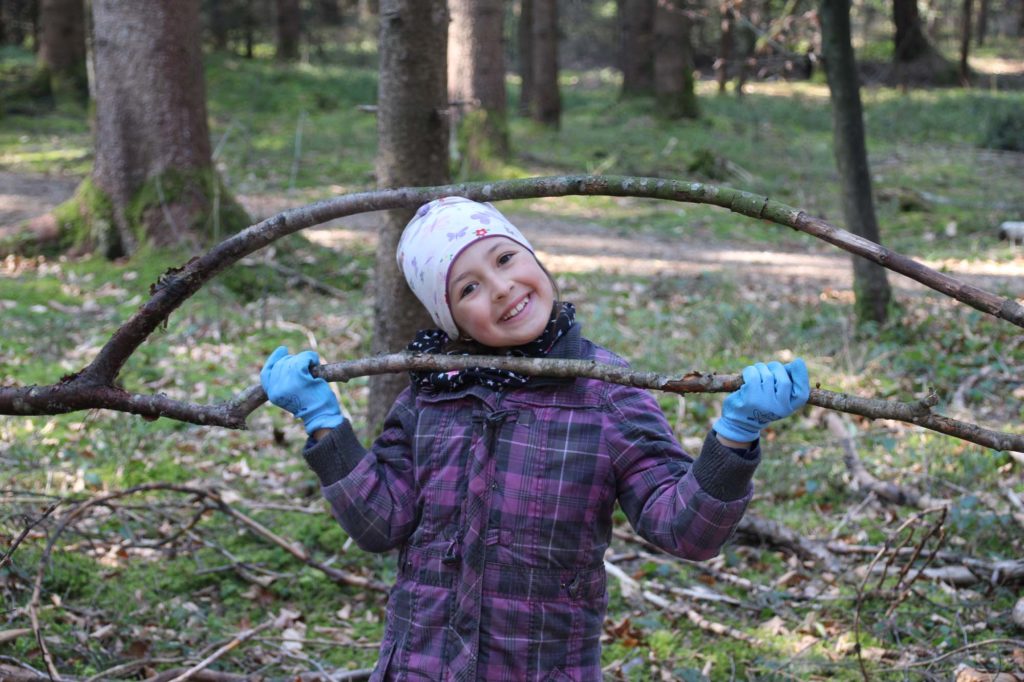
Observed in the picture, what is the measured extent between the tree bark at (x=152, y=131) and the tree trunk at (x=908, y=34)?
59.0 feet

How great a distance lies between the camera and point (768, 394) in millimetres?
1974

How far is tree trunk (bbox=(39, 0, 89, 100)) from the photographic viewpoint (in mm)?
17438

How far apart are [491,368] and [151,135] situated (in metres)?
5.94

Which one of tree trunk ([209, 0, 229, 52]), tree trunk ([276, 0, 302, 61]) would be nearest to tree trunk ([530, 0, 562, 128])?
tree trunk ([276, 0, 302, 61])

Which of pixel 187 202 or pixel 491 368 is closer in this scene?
pixel 491 368

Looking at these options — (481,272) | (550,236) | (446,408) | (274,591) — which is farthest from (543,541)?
(550,236)

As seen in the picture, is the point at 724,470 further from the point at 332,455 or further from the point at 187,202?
the point at 187,202

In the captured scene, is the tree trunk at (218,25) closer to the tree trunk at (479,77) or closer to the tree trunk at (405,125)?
the tree trunk at (479,77)

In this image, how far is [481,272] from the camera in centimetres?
230

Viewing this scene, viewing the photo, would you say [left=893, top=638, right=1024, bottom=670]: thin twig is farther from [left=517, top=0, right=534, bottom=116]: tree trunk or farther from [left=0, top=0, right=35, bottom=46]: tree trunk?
[left=0, top=0, right=35, bottom=46]: tree trunk

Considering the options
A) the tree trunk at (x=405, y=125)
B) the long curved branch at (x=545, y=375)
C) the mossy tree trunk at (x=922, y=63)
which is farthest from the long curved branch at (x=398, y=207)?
the mossy tree trunk at (x=922, y=63)

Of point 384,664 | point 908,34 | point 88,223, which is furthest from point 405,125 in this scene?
point 908,34

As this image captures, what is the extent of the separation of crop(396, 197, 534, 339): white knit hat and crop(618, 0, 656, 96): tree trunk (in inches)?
756

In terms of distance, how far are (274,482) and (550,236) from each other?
17.6 feet
